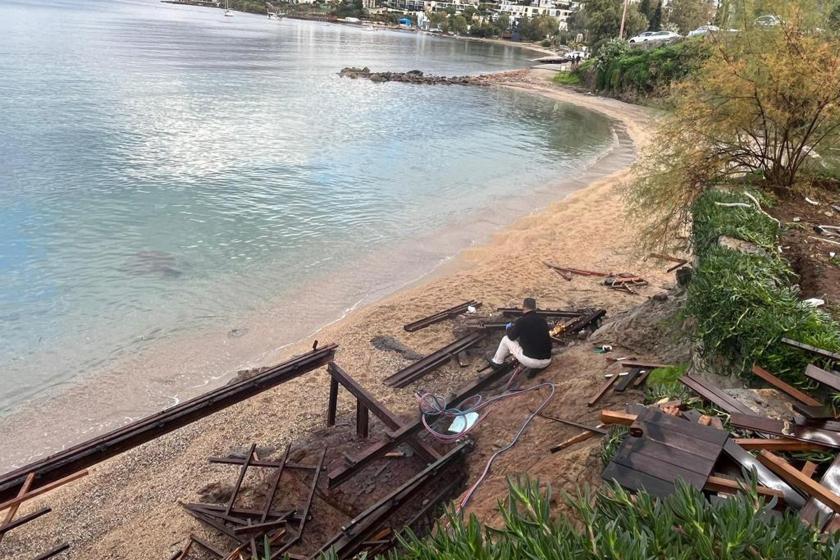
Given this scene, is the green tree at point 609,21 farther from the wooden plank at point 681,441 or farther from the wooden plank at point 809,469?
the wooden plank at point 809,469

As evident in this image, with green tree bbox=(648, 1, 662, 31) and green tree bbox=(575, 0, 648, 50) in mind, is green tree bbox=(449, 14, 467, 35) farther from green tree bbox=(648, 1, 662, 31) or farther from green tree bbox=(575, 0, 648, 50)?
green tree bbox=(575, 0, 648, 50)

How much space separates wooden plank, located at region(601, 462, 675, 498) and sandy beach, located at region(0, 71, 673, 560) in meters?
0.72

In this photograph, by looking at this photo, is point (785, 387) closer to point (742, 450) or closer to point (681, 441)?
point (742, 450)

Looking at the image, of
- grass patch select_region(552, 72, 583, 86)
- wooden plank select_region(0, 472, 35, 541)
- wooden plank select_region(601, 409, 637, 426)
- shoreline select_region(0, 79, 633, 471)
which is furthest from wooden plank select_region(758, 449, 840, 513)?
grass patch select_region(552, 72, 583, 86)

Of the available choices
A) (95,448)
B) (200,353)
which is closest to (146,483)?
(95,448)

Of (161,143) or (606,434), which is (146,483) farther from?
(161,143)

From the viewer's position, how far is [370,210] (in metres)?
23.2

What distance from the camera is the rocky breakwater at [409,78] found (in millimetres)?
66312

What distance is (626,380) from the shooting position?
25.3 feet

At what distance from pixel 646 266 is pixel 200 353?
42.1 feet

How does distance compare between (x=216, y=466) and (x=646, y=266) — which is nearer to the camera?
(x=216, y=466)

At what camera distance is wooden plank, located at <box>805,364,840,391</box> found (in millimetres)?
5371

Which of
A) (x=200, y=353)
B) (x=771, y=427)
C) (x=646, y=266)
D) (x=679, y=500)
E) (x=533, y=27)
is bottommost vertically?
(x=200, y=353)

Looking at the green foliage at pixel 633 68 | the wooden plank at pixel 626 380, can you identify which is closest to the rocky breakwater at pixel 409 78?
the green foliage at pixel 633 68
